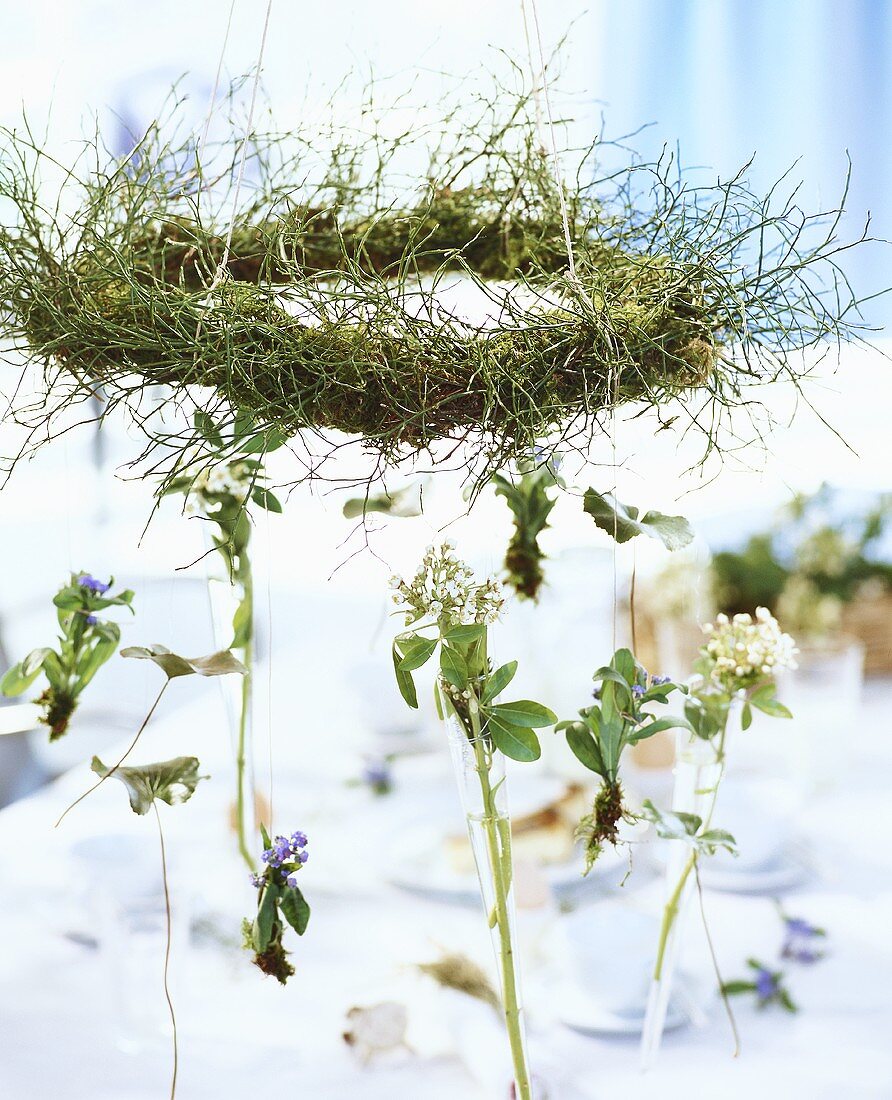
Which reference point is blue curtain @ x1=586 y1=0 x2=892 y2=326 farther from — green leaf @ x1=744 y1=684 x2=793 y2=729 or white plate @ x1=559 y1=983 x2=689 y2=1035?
white plate @ x1=559 y1=983 x2=689 y2=1035

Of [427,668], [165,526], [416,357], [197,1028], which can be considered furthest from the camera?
[427,668]

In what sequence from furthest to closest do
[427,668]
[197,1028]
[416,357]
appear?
1. [427,668]
2. [197,1028]
3. [416,357]

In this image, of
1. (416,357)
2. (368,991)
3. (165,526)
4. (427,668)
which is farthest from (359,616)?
(416,357)

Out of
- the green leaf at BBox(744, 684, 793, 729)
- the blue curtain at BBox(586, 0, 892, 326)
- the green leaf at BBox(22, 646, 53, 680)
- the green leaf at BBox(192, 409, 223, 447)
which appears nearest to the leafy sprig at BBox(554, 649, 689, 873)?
the green leaf at BBox(744, 684, 793, 729)

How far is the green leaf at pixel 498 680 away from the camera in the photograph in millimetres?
458

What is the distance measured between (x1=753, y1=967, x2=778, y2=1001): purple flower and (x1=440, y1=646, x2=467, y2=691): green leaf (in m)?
0.42

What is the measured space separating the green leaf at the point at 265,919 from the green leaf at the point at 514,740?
0.14 meters

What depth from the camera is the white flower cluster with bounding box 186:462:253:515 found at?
2.00 ft

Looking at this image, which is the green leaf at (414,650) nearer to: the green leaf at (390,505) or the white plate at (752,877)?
the green leaf at (390,505)

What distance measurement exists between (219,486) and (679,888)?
39cm

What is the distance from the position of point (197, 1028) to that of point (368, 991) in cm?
13

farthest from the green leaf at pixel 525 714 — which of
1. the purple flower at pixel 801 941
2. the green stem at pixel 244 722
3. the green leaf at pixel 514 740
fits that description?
the purple flower at pixel 801 941

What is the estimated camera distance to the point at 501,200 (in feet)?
2.04

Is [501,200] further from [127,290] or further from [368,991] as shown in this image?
[368,991]
